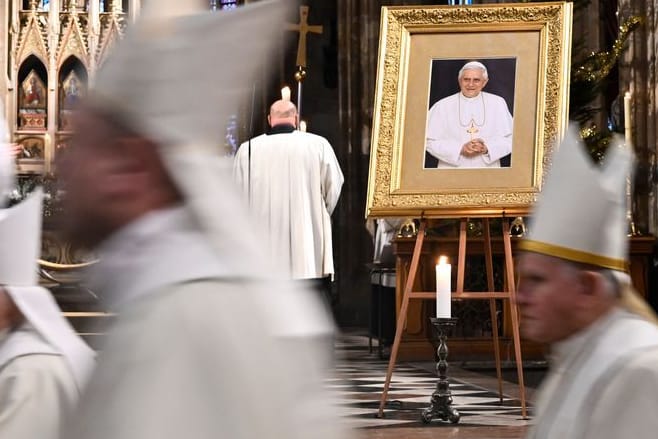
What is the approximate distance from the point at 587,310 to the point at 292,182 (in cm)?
587

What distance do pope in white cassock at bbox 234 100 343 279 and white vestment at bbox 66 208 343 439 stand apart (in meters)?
6.67

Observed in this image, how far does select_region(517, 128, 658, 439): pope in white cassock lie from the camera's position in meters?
2.04

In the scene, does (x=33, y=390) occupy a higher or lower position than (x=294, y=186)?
lower

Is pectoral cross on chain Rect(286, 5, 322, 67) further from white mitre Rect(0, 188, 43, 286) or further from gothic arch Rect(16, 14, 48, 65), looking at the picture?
white mitre Rect(0, 188, 43, 286)

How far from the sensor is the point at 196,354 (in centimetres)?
112

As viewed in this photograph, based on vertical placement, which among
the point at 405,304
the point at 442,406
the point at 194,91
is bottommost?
the point at 442,406

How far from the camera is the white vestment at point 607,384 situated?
2.03m

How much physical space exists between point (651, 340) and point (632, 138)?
7.79m

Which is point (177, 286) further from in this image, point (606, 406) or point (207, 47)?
point (606, 406)

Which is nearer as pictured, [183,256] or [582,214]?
[183,256]

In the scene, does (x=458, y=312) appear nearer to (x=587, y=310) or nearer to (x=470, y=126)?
(x=470, y=126)

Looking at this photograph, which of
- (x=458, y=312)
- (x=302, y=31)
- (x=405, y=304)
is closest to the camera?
(x=405, y=304)

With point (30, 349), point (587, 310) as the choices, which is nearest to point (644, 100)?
point (587, 310)

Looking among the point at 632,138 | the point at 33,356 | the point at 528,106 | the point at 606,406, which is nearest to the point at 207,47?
the point at 33,356
